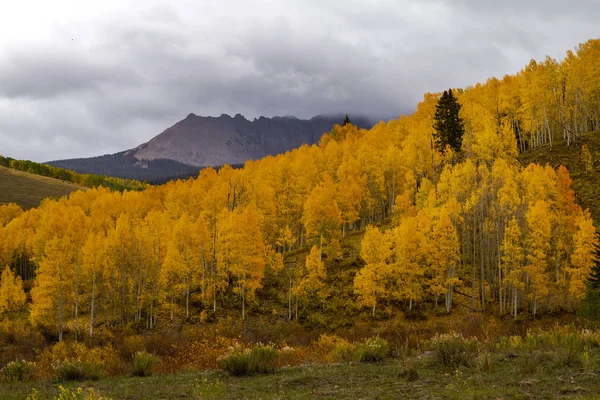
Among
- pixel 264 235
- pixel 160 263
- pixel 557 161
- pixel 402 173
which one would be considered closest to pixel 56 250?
pixel 160 263

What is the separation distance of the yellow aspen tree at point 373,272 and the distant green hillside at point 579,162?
21.8 metres

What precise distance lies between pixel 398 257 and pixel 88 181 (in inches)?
7379

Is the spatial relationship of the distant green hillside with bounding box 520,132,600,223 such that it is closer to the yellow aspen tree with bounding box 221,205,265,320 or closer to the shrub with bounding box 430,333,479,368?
the yellow aspen tree with bounding box 221,205,265,320

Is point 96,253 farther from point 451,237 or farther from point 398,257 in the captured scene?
point 451,237

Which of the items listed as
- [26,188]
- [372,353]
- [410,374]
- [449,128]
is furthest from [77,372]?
[26,188]

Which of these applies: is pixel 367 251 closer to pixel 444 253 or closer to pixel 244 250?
pixel 444 253

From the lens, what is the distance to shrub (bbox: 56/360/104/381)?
13.2 metres

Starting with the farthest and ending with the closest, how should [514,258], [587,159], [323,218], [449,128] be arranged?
[449,128] < [587,159] < [323,218] < [514,258]

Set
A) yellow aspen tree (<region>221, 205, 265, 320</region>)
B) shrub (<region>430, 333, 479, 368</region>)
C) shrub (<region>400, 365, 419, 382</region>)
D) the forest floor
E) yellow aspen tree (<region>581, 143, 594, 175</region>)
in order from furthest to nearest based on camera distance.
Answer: yellow aspen tree (<region>581, 143, 594, 175</region>)
yellow aspen tree (<region>221, 205, 265, 320</region>)
shrub (<region>430, 333, 479, 368</region>)
shrub (<region>400, 365, 419, 382</region>)
the forest floor

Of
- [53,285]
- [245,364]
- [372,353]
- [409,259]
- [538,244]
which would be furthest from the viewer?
[409,259]

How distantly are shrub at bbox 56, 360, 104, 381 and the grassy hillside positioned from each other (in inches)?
5693

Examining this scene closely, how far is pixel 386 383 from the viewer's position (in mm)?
9586

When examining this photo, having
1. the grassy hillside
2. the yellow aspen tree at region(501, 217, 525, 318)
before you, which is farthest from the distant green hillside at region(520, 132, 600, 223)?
the grassy hillside

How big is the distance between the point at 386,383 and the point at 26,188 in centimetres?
17606
